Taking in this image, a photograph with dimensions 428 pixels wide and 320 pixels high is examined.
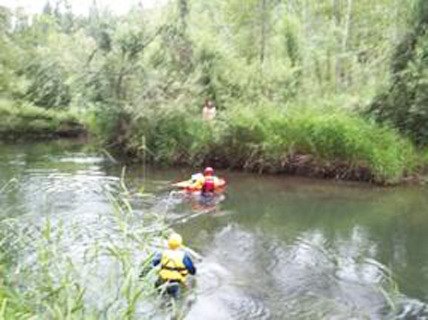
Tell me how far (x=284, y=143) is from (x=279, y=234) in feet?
22.7

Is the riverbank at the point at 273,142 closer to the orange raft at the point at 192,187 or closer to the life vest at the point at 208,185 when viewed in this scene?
the orange raft at the point at 192,187

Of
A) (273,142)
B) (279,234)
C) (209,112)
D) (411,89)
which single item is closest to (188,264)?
(279,234)

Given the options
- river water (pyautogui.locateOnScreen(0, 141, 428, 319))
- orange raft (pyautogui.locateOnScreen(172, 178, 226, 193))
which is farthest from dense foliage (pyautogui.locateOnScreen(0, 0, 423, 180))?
orange raft (pyautogui.locateOnScreen(172, 178, 226, 193))

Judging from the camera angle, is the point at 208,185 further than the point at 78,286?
Yes

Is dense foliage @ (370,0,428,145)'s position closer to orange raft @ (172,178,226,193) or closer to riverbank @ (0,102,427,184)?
riverbank @ (0,102,427,184)

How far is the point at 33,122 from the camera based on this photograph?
35969mm

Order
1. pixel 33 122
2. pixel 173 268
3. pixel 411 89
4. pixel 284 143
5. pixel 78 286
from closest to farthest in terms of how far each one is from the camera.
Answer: pixel 78 286, pixel 173 268, pixel 284 143, pixel 411 89, pixel 33 122

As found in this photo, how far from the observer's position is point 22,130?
3553 centimetres

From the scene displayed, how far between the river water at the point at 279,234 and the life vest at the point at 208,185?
401mm

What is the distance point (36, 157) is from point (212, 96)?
24.4ft

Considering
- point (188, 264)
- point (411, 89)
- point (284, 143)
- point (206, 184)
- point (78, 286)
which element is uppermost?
point (411, 89)

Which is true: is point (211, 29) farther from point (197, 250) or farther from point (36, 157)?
point (197, 250)

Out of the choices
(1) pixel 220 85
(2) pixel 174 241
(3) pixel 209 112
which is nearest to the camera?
(2) pixel 174 241

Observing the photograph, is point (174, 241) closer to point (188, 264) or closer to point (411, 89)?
point (188, 264)
